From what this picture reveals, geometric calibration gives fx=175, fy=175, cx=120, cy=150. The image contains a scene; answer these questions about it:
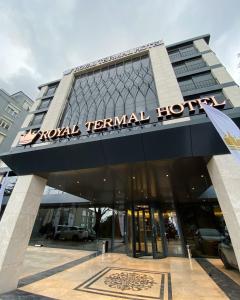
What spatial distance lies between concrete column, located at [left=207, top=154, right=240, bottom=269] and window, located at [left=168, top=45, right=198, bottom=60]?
1874 centimetres

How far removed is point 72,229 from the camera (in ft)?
55.7

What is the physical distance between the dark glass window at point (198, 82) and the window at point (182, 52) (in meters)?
3.59

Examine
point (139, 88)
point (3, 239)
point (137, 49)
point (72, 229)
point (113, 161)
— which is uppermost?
point (137, 49)

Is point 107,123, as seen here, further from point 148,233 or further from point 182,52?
point 182,52

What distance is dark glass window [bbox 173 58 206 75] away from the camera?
18.4 m

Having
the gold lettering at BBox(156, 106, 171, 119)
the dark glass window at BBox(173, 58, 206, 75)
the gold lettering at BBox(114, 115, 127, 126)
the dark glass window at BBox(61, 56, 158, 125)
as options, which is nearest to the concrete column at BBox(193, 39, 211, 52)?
the dark glass window at BBox(173, 58, 206, 75)

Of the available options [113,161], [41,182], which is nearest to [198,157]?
[113,161]

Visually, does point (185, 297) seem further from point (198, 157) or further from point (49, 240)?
point (49, 240)

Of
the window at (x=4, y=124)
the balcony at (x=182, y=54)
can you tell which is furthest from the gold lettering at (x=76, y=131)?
the window at (x=4, y=124)

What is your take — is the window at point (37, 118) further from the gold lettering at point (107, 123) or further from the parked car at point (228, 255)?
the parked car at point (228, 255)

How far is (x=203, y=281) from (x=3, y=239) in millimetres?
7426

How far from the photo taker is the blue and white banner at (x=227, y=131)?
3713 millimetres

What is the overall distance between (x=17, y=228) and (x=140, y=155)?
4.90 m

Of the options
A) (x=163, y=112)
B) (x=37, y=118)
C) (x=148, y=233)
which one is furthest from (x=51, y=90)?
(x=163, y=112)
